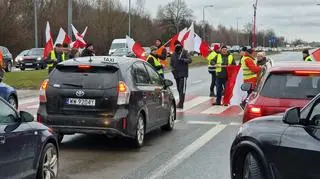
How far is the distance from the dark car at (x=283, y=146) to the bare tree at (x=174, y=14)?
12395 cm

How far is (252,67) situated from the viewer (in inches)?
611

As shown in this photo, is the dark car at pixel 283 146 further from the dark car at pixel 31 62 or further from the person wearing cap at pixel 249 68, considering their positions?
the dark car at pixel 31 62

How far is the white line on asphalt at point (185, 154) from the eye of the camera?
7.91 meters

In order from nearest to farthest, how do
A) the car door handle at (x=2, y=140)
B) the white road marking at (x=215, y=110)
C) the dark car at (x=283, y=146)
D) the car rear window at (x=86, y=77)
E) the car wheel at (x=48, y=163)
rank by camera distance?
1. the dark car at (x=283, y=146)
2. the car door handle at (x=2, y=140)
3. the car wheel at (x=48, y=163)
4. the car rear window at (x=86, y=77)
5. the white road marking at (x=215, y=110)

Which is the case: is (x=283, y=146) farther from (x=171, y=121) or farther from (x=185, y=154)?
(x=171, y=121)

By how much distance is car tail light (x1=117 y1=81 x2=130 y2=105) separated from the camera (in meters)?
9.49

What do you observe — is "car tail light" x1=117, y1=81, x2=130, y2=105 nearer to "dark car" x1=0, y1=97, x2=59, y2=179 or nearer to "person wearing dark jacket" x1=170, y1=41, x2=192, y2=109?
"dark car" x1=0, y1=97, x2=59, y2=179

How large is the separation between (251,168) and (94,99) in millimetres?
4148

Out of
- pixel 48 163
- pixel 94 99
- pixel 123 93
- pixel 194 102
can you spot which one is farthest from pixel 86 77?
pixel 194 102

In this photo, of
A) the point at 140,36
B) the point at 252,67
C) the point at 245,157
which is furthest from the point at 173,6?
the point at 245,157

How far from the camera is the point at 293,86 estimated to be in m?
7.81

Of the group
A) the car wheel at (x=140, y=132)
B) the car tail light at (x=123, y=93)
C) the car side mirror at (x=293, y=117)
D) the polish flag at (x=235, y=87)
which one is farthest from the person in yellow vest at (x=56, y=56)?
the car side mirror at (x=293, y=117)

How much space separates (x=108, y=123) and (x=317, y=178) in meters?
5.32

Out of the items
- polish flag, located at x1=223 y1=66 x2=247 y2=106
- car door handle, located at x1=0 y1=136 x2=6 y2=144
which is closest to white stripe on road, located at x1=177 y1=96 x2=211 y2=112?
polish flag, located at x1=223 y1=66 x2=247 y2=106
